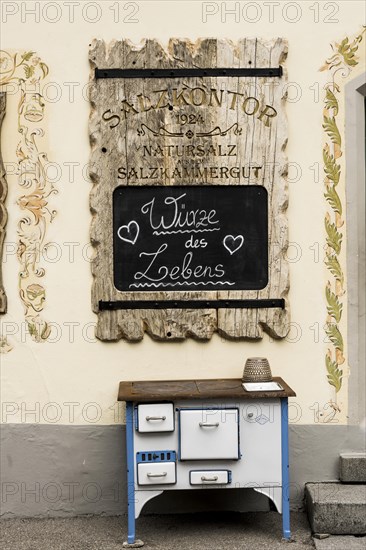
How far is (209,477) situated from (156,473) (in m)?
0.29

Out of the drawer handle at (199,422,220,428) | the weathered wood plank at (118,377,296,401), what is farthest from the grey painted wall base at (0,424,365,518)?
the drawer handle at (199,422,220,428)

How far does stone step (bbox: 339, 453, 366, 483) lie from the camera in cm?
484

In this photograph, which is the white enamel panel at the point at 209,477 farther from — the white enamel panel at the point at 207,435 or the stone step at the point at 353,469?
the stone step at the point at 353,469

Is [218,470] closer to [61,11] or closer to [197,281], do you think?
[197,281]

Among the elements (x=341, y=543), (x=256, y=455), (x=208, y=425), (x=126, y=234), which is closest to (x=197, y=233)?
(x=126, y=234)

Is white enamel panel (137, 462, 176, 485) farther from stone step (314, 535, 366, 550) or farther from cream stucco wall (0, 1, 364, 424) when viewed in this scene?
stone step (314, 535, 366, 550)

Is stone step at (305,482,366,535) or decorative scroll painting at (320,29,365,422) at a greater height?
decorative scroll painting at (320,29,365,422)

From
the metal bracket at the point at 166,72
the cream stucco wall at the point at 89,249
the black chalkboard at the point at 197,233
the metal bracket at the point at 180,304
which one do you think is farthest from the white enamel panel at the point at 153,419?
the metal bracket at the point at 166,72

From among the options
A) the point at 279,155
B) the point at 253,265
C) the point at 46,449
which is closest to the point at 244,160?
the point at 279,155

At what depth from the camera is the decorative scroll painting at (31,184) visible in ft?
16.2

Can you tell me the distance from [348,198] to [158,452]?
1967mm

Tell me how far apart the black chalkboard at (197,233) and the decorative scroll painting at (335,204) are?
421 mm

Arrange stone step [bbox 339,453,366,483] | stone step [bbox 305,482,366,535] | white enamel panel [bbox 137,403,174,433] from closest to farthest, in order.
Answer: white enamel panel [bbox 137,403,174,433], stone step [bbox 305,482,366,535], stone step [bbox 339,453,366,483]

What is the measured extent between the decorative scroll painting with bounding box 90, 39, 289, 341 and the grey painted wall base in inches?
27.5
